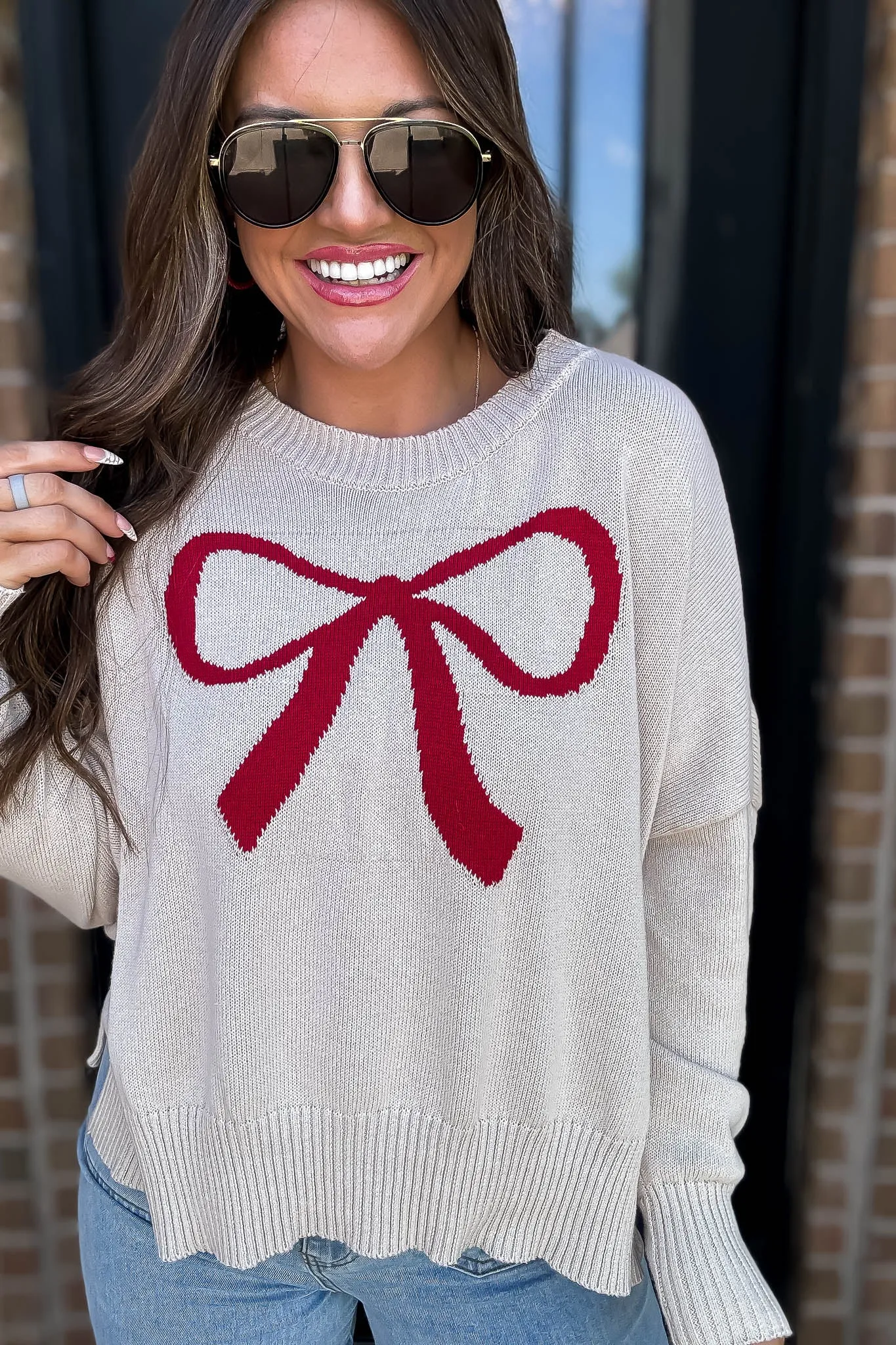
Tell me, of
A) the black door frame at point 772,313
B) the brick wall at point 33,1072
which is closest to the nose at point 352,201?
the brick wall at point 33,1072

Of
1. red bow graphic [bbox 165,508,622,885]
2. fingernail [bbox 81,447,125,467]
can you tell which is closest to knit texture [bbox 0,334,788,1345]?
red bow graphic [bbox 165,508,622,885]

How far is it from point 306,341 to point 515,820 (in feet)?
2.20

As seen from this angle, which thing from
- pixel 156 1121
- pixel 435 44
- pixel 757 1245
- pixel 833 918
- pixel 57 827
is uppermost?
pixel 435 44

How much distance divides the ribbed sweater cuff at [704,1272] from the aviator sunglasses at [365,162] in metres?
1.16

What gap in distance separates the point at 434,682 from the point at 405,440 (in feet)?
1.03

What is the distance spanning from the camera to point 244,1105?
56.6 inches

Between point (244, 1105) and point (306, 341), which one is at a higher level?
point (306, 341)

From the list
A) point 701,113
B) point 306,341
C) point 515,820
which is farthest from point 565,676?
point 701,113

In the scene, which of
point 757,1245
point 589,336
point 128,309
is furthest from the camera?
point 757,1245

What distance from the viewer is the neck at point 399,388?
155cm

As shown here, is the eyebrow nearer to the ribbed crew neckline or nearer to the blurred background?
the ribbed crew neckline

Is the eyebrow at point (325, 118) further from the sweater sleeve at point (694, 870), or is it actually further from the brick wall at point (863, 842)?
the brick wall at point (863, 842)

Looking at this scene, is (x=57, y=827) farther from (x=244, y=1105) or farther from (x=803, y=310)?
(x=803, y=310)

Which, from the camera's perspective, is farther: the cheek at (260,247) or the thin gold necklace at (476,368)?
the thin gold necklace at (476,368)
